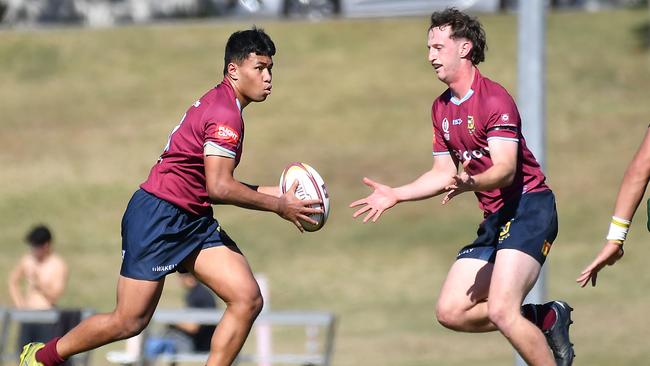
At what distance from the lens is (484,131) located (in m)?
6.94

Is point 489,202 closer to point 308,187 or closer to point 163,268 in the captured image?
point 308,187

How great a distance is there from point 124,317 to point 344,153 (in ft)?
65.8

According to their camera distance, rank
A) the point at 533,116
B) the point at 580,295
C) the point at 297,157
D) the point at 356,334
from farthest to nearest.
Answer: the point at 297,157, the point at 580,295, the point at 356,334, the point at 533,116

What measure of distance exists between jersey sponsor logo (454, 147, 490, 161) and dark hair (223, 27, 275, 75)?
4.43ft

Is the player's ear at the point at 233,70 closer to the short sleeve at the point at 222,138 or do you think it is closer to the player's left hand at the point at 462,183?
the short sleeve at the point at 222,138

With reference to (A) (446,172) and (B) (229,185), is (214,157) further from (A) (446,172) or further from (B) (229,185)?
(A) (446,172)

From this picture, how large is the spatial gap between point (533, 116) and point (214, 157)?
3.88m

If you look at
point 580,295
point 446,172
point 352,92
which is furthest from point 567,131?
point 446,172

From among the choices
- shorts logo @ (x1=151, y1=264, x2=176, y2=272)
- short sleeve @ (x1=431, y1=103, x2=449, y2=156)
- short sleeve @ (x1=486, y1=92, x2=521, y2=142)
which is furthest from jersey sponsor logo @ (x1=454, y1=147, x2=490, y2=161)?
shorts logo @ (x1=151, y1=264, x2=176, y2=272)

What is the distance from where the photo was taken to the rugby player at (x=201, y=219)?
6.96m

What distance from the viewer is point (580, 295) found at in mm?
20188

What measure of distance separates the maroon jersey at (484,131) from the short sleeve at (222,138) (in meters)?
1.30

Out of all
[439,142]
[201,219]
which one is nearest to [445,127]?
[439,142]

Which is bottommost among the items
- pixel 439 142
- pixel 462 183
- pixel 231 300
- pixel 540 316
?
pixel 540 316
